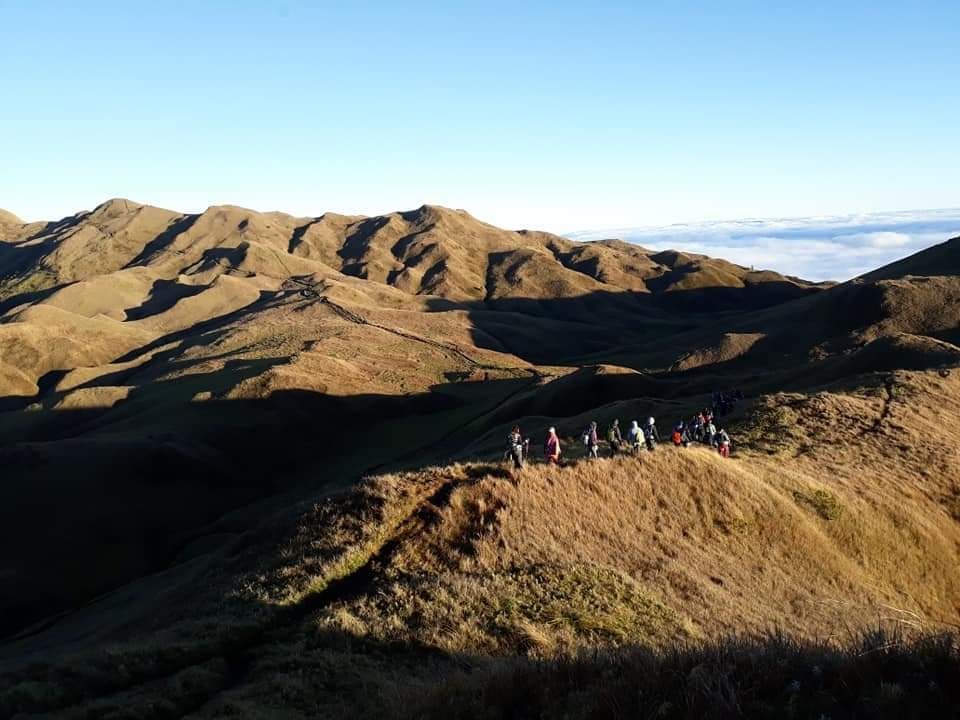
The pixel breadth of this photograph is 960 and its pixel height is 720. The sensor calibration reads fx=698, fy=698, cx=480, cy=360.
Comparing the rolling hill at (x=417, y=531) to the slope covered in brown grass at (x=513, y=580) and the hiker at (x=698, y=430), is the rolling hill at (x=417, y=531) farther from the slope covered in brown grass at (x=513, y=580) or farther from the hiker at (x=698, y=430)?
the hiker at (x=698, y=430)

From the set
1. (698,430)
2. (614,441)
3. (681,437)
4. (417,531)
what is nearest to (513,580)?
(417,531)

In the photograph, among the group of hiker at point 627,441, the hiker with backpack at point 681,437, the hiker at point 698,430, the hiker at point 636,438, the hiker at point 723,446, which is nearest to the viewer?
the group of hiker at point 627,441

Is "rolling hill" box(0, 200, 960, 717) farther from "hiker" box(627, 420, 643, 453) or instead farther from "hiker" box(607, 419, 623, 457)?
"hiker" box(607, 419, 623, 457)

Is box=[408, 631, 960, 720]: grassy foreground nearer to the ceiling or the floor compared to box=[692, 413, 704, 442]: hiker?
nearer to the ceiling

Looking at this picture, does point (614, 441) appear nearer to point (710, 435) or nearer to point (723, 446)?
point (723, 446)

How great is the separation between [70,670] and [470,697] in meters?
9.72

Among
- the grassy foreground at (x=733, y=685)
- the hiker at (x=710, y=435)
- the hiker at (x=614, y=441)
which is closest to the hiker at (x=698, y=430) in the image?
the hiker at (x=710, y=435)

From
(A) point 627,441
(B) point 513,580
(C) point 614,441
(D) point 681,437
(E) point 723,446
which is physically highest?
(C) point 614,441

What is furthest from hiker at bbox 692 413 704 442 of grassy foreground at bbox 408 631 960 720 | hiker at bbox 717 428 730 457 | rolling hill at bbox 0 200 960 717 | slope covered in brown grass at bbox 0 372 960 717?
grassy foreground at bbox 408 631 960 720

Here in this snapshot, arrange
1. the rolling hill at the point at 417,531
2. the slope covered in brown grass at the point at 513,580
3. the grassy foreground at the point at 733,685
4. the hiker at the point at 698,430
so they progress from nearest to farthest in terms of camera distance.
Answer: the grassy foreground at the point at 733,685 < the slope covered in brown grass at the point at 513,580 < the rolling hill at the point at 417,531 < the hiker at the point at 698,430

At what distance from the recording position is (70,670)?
14688 mm

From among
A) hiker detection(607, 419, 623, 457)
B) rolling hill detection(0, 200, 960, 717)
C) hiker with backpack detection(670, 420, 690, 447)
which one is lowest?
rolling hill detection(0, 200, 960, 717)

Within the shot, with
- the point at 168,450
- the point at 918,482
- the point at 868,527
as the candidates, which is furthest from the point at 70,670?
the point at 168,450

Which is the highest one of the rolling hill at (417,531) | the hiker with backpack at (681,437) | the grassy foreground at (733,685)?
the grassy foreground at (733,685)
